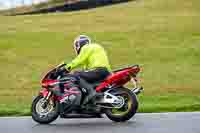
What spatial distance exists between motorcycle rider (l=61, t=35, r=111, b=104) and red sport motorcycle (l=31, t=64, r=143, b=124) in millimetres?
91

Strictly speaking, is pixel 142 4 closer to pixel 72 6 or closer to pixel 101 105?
pixel 72 6

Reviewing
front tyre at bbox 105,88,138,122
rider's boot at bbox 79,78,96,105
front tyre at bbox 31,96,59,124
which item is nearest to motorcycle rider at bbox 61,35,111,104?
rider's boot at bbox 79,78,96,105

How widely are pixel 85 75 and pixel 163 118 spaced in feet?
5.50

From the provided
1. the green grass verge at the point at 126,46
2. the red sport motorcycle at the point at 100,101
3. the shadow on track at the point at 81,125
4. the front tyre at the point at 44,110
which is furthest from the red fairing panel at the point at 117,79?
the green grass verge at the point at 126,46

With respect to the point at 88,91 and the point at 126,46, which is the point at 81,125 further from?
the point at 126,46

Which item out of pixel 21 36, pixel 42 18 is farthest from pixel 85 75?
pixel 42 18

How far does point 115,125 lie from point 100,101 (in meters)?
0.59

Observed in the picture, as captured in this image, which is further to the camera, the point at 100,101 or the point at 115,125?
the point at 100,101

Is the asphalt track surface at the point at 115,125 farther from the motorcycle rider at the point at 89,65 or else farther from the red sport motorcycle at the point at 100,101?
the motorcycle rider at the point at 89,65

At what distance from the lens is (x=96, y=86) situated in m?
11.3

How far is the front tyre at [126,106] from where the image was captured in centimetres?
1105

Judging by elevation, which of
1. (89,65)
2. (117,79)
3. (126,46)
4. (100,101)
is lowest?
(100,101)

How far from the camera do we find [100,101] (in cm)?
1123

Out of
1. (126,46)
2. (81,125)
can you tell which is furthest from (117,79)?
(126,46)
